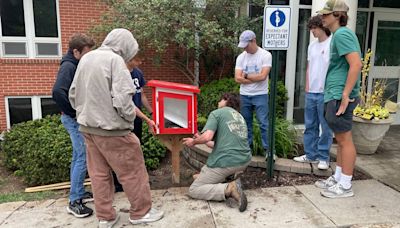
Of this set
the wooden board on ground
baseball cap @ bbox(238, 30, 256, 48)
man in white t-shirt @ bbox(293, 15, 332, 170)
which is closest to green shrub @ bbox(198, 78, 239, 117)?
baseball cap @ bbox(238, 30, 256, 48)

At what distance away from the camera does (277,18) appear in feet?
12.7

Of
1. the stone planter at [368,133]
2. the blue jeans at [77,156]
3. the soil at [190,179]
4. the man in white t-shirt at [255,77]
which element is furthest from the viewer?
the stone planter at [368,133]

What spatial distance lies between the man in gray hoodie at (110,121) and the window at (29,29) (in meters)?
4.78

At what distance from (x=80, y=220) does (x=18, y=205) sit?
3.09 ft

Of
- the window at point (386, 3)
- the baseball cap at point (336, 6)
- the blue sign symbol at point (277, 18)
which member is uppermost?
the window at point (386, 3)

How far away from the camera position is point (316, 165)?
432 centimetres

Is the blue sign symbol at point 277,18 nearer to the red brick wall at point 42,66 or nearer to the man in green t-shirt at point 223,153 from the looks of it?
the man in green t-shirt at point 223,153

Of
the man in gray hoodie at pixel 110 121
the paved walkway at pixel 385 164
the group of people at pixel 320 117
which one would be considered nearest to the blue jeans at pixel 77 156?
the man in gray hoodie at pixel 110 121

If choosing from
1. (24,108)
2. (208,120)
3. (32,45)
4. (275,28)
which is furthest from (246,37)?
(24,108)

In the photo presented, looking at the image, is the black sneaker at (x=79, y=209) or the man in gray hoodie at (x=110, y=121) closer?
the man in gray hoodie at (x=110, y=121)

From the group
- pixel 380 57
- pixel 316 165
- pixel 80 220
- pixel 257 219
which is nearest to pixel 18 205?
pixel 80 220

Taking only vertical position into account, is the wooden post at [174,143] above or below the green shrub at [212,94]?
below

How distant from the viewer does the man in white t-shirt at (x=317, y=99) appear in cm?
405

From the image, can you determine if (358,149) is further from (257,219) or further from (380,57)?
(380,57)
